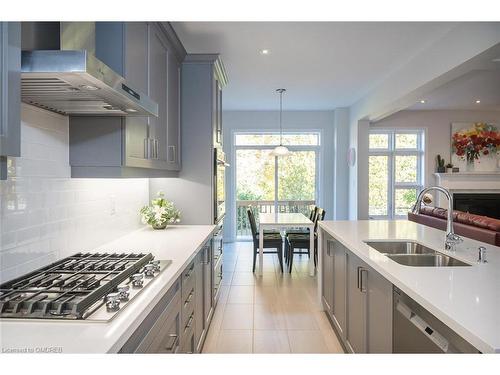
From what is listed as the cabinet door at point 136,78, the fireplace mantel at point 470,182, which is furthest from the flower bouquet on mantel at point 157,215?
the fireplace mantel at point 470,182

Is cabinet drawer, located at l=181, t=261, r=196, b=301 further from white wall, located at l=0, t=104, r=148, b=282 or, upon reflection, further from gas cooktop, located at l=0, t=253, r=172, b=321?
white wall, located at l=0, t=104, r=148, b=282

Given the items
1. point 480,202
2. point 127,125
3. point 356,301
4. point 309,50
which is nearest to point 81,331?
point 127,125

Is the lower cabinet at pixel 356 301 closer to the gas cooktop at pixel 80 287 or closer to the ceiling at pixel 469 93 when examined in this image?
the gas cooktop at pixel 80 287

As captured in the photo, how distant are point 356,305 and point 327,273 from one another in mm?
1013

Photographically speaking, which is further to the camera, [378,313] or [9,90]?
[378,313]

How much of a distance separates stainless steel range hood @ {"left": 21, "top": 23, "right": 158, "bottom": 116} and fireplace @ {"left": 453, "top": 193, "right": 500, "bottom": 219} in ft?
23.4

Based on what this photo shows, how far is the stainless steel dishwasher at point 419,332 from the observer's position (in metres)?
1.23

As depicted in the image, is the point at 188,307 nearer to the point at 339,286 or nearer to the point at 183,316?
the point at 183,316

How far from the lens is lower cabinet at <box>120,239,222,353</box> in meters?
1.31

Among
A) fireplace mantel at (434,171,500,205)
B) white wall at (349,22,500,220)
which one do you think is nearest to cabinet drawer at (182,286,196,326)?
white wall at (349,22,500,220)

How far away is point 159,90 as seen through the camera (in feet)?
8.75

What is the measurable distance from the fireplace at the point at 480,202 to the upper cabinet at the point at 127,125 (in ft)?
22.0
